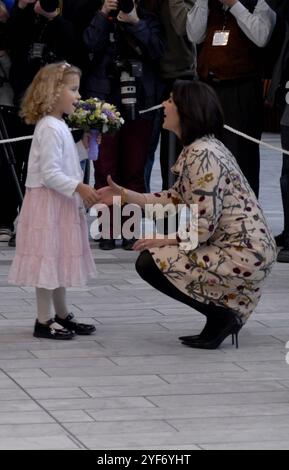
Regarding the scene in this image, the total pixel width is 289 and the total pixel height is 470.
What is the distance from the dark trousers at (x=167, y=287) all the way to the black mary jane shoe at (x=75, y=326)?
0.50 meters

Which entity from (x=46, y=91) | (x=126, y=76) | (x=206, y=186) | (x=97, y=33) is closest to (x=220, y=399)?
(x=206, y=186)

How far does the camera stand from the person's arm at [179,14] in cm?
1023

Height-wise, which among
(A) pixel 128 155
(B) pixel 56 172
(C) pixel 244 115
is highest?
(B) pixel 56 172

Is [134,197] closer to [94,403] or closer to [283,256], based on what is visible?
[94,403]

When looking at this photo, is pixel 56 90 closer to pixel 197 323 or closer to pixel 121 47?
pixel 197 323

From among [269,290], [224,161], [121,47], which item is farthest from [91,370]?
[121,47]

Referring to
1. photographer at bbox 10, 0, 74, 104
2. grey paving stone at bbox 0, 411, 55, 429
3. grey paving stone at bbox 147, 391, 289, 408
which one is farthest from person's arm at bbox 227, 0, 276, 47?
grey paving stone at bbox 0, 411, 55, 429

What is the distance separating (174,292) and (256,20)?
3311 mm

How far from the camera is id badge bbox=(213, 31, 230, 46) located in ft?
32.9

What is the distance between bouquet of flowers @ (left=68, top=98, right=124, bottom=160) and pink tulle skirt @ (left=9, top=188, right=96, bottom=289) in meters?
0.58

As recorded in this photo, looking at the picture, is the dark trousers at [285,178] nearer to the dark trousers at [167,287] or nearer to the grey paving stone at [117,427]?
the dark trousers at [167,287]

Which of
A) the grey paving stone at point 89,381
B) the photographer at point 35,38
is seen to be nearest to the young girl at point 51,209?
the grey paving stone at point 89,381

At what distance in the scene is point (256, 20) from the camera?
9891 millimetres

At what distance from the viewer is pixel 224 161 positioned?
7.10 m
